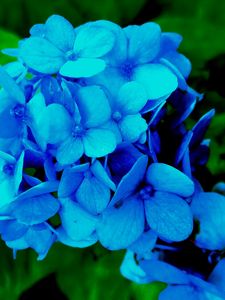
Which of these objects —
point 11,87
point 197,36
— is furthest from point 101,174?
point 197,36

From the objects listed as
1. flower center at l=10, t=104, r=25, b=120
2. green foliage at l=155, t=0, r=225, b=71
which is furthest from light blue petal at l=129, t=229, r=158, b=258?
green foliage at l=155, t=0, r=225, b=71


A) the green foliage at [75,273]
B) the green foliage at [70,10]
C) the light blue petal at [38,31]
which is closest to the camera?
the light blue petal at [38,31]

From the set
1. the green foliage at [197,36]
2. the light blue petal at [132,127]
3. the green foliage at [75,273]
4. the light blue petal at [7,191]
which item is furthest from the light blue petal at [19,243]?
the green foliage at [197,36]

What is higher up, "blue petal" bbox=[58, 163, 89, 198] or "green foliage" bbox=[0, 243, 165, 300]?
"blue petal" bbox=[58, 163, 89, 198]

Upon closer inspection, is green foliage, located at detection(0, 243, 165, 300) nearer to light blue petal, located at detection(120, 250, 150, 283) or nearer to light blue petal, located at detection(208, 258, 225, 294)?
light blue petal, located at detection(120, 250, 150, 283)

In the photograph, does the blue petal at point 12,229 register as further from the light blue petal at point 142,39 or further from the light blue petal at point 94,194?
the light blue petal at point 142,39

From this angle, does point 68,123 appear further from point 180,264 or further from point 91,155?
point 180,264

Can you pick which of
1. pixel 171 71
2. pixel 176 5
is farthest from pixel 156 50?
pixel 176 5
